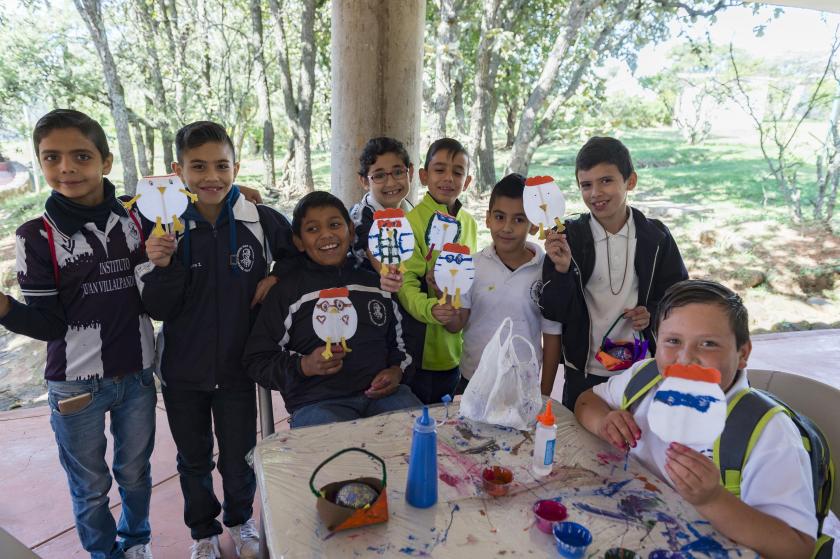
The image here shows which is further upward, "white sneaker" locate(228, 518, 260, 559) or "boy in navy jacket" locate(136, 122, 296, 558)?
"boy in navy jacket" locate(136, 122, 296, 558)

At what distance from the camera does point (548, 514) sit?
1248 millimetres

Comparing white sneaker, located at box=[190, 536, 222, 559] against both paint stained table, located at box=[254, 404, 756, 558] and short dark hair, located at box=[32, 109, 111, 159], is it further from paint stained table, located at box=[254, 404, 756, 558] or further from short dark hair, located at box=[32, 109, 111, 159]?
short dark hair, located at box=[32, 109, 111, 159]

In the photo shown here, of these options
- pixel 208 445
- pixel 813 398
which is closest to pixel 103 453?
pixel 208 445

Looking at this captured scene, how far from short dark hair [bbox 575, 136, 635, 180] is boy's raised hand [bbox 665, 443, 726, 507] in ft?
4.15

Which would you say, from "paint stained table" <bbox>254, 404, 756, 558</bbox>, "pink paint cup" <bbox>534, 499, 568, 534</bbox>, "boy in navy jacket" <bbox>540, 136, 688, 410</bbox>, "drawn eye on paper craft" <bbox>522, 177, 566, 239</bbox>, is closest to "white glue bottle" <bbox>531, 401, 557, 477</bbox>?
"paint stained table" <bbox>254, 404, 756, 558</bbox>

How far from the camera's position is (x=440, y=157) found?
2.34 meters

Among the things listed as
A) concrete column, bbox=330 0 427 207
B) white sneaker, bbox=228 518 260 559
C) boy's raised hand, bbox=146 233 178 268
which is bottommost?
white sneaker, bbox=228 518 260 559

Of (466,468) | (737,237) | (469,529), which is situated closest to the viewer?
(469,529)

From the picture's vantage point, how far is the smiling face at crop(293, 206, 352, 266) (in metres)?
2.07

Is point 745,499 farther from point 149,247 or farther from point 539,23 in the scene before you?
point 539,23

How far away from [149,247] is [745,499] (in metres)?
1.86

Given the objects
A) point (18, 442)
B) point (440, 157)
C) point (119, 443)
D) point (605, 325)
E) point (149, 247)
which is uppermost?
point (440, 157)

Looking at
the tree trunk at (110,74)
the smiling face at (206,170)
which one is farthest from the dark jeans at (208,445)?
the tree trunk at (110,74)

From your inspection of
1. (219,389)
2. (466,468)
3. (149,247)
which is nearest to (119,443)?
(219,389)
